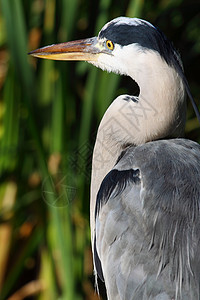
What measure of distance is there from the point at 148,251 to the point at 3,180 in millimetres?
977

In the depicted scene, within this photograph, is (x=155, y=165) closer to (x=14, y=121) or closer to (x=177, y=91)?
(x=177, y=91)

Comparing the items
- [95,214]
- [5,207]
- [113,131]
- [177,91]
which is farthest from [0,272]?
[177,91]

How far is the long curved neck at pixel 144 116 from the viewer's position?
143 centimetres

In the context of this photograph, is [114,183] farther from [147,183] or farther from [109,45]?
[109,45]

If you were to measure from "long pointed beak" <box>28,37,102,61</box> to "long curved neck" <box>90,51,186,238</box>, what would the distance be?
0.19 m

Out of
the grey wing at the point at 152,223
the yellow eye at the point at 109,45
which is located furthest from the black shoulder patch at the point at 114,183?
the yellow eye at the point at 109,45

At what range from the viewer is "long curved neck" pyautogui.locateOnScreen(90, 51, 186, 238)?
143 cm

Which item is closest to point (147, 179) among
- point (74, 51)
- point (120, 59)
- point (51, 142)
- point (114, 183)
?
point (114, 183)

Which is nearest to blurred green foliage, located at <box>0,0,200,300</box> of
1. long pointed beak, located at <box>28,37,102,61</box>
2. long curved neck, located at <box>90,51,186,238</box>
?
long pointed beak, located at <box>28,37,102,61</box>

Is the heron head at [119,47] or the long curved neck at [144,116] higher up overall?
the heron head at [119,47]

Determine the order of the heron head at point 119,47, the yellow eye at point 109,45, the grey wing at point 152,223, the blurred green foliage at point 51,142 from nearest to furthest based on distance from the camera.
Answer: the grey wing at point 152,223 < the heron head at point 119,47 < the yellow eye at point 109,45 < the blurred green foliage at point 51,142

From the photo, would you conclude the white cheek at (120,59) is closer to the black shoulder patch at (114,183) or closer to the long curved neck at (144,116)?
the long curved neck at (144,116)

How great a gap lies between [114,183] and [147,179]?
0.37 ft

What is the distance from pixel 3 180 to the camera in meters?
2.17
